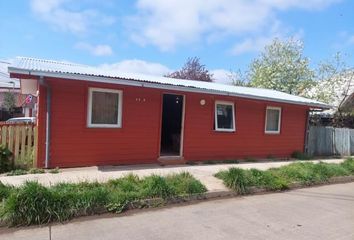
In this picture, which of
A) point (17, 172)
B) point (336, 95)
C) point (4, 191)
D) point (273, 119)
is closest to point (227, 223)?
point (4, 191)

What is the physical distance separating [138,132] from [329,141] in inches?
461

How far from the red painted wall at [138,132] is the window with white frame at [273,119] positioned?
0.27m

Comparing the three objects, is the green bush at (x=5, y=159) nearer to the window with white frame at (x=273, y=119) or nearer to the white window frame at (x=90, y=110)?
the white window frame at (x=90, y=110)

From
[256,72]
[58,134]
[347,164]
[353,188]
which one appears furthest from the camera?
[256,72]

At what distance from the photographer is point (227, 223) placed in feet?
21.7

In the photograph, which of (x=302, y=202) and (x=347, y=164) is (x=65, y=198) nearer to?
(x=302, y=202)

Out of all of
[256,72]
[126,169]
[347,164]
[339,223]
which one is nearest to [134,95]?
[126,169]

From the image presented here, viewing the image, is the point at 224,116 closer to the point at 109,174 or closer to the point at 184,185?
the point at 109,174

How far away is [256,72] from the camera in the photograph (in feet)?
105

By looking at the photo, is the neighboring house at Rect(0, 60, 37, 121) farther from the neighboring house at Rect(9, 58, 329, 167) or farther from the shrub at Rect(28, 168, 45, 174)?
the shrub at Rect(28, 168, 45, 174)

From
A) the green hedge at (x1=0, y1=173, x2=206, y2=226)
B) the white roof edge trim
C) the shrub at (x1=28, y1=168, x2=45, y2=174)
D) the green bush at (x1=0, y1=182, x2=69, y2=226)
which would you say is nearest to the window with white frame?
the white roof edge trim

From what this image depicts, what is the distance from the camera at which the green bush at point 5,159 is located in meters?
9.38

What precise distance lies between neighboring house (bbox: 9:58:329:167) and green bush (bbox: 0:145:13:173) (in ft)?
2.35

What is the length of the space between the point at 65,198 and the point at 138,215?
4.30 feet
